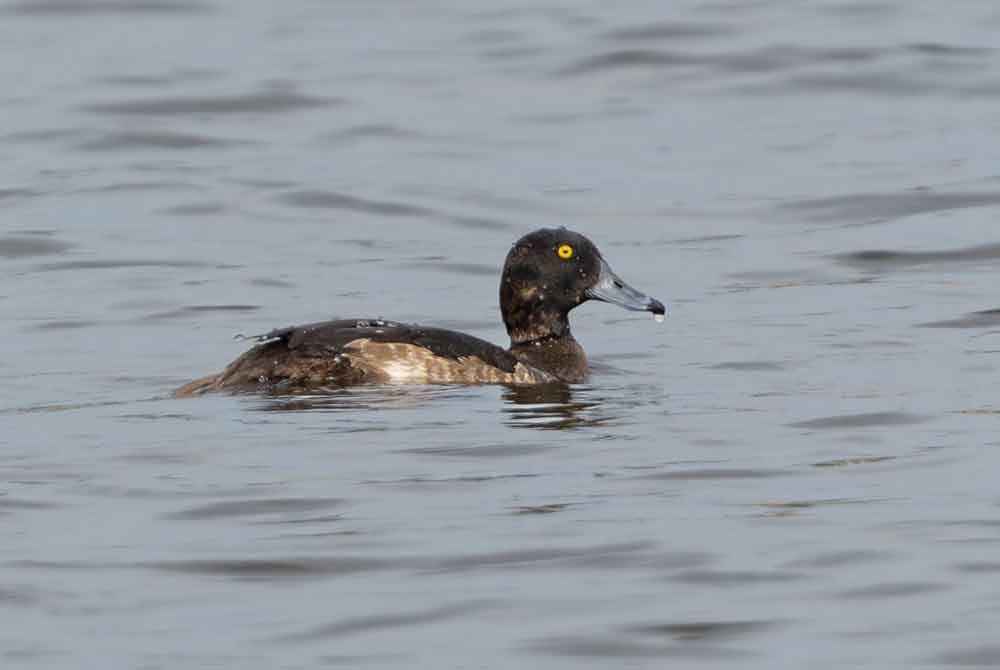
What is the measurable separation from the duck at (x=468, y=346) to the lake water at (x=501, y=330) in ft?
0.69

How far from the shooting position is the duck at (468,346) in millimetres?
12711

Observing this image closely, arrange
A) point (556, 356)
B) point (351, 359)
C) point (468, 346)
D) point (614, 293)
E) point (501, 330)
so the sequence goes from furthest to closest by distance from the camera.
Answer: point (501, 330) < point (614, 293) < point (556, 356) < point (468, 346) < point (351, 359)

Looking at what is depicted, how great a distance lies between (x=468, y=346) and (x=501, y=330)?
9.73ft

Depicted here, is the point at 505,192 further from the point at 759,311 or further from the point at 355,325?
the point at 355,325

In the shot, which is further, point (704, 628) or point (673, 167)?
point (673, 167)

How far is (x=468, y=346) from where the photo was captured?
518 inches

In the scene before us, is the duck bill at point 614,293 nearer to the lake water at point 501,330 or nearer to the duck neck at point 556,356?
the duck neck at point 556,356

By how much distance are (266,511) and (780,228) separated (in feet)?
35.1

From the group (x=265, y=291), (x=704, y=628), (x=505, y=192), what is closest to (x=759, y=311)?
(x=265, y=291)

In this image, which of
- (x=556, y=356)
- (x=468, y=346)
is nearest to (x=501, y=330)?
(x=556, y=356)

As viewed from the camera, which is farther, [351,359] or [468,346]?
[468,346]

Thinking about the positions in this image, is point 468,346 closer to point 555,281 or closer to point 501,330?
point 555,281

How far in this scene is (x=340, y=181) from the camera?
22.6 m

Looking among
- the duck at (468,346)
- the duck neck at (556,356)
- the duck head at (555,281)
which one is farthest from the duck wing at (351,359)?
the duck head at (555,281)
